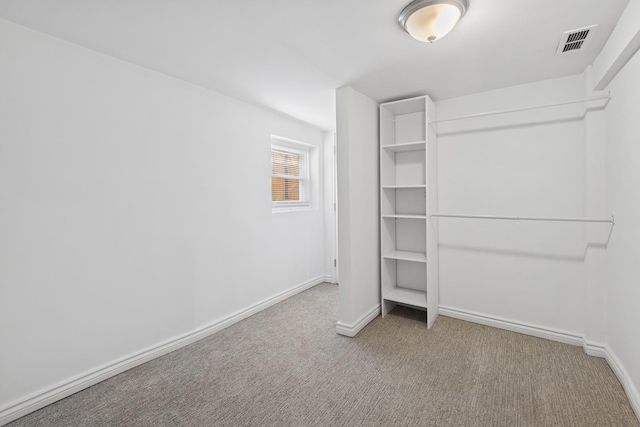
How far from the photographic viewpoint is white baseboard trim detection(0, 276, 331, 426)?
5.58ft

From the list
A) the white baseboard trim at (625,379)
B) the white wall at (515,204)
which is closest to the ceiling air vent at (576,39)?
the white wall at (515,204)

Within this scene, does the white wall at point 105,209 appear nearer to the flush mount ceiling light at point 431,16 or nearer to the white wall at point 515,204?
the flush mount ceiling light at point 431,16

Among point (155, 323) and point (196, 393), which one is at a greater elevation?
point (155, 323)

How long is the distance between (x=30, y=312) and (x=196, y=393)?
116 centimetres

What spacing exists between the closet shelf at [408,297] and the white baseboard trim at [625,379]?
4.41 ft

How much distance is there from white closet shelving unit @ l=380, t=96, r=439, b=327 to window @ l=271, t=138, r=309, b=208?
1.45 metres

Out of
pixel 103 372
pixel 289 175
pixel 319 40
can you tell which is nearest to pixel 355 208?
pixel 319 40

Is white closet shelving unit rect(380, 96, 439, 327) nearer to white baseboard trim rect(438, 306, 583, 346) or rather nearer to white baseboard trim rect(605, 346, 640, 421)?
white baseboard trim rect(438, 306, 583, 346)

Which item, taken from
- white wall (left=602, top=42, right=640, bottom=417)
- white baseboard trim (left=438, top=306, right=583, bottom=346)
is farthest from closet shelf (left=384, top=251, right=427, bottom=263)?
white wall (left=602, top=42, right=640, bottom=417)

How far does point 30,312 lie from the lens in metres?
1.76

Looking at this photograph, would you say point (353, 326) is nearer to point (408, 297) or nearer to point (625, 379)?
point (408, 297)

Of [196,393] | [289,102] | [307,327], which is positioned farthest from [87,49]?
[307,327]

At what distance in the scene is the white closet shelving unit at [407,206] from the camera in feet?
9.49

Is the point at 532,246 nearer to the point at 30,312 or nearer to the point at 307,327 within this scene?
the point at 307,327
